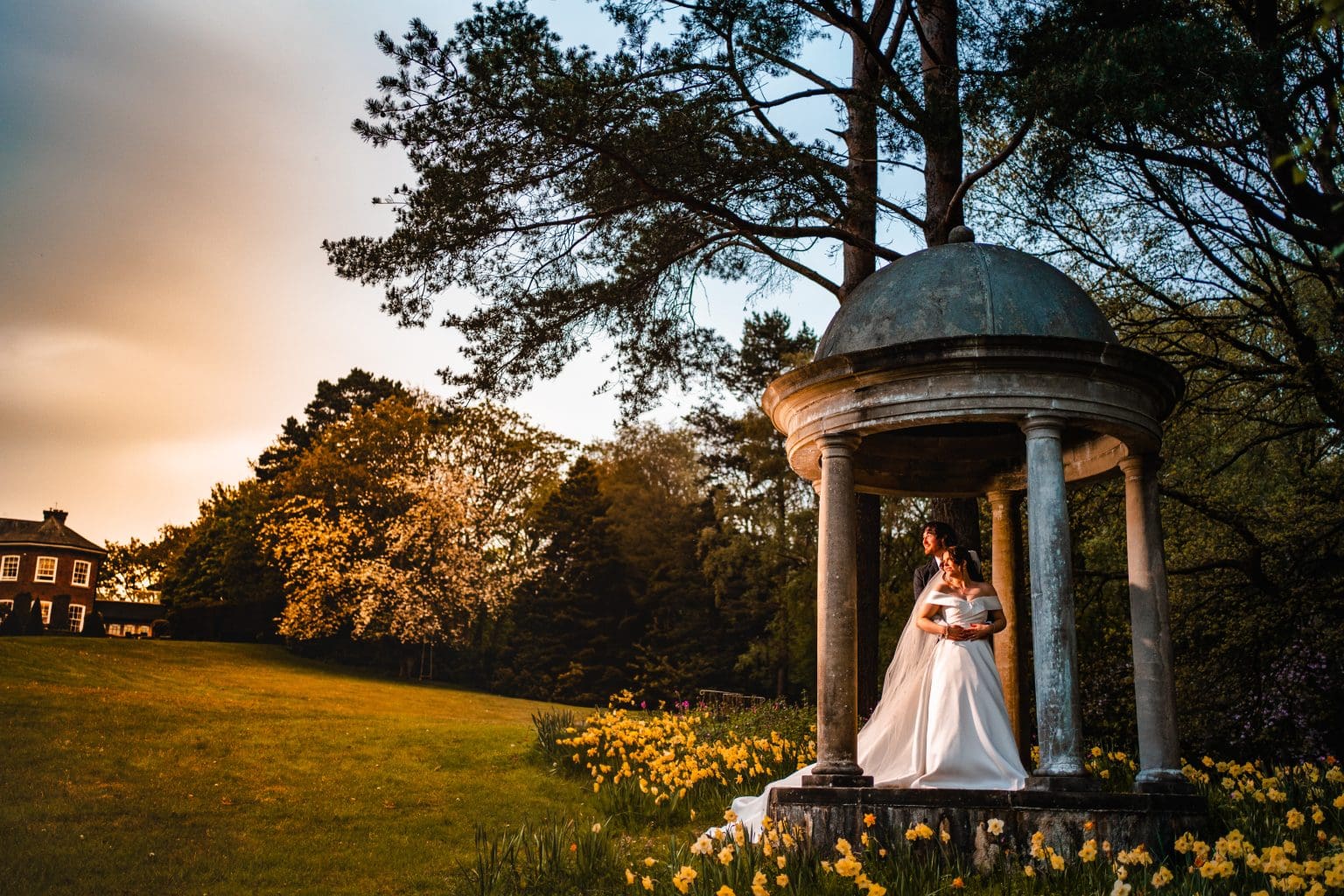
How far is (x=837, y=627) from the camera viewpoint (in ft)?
24.8

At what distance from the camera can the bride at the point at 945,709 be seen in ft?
23.3

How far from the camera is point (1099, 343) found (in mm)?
7258

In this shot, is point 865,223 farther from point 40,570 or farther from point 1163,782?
point 40,570

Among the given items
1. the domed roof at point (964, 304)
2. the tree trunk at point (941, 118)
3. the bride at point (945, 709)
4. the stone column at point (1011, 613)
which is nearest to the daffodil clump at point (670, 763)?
the stone column at point (1011, 613)

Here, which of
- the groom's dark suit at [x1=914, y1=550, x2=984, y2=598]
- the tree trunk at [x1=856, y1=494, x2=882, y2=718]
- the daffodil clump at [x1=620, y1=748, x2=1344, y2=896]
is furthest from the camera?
the tree trunk at [x1=856, y1=494, x2=882, y2=718]

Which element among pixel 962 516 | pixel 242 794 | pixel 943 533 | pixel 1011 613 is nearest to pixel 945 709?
pixel 943 533


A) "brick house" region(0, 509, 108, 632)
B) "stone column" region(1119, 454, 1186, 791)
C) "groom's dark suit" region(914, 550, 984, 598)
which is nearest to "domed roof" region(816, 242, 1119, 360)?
"stone column" region(1119, 454, 1186, 791)

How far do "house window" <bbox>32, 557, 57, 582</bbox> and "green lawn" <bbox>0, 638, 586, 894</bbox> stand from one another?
19478 millimetres

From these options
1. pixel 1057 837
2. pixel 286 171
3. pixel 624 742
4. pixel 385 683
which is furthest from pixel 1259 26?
pixel 385 683

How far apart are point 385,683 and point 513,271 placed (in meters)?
22.8

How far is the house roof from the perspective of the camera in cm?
3712

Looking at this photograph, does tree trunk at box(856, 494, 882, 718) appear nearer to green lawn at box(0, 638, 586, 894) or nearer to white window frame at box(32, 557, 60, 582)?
green lawn at box(0, 638, 586, 894)

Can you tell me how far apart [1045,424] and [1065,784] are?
2.37 metres

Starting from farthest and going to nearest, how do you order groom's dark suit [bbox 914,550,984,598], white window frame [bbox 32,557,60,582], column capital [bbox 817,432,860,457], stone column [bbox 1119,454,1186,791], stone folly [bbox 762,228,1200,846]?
1. white window frame [bbox 32,557,60,582]
2. groom's dark suit [bbox 914,550,984,598]
3. column capital [bbox 817,432,860,457]
4. stone column [bbox 1119,454,1186,791]
5. stone folly [bbox 762,228,1200,846]
